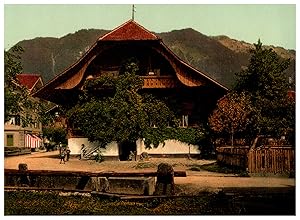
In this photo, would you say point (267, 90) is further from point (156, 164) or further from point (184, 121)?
point (156, 164)

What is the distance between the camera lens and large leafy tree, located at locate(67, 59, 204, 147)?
12.7 m

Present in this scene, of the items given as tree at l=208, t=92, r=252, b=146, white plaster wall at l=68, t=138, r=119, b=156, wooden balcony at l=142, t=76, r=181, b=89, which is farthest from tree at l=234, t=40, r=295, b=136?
white plaster wall at l=68, t=138, r=119, b=156

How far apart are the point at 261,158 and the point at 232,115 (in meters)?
1.24

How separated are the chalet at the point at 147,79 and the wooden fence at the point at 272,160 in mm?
1543

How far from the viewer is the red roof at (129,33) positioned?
1140 centimetres

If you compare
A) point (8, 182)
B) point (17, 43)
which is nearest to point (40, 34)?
point (17, 43)

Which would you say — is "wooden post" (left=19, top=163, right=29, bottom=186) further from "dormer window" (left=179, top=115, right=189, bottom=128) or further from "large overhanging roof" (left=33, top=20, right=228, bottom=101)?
"dormer window" (left=179, top=115, right=189, bottom=128)

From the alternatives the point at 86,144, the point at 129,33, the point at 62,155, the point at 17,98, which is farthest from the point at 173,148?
the point at 17,98

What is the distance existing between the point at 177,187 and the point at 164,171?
419 mm

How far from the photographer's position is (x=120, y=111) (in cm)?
1307

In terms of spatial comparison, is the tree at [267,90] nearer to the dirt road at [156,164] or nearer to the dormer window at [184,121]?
the dirt road at [156,164]

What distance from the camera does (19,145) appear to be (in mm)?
10602
